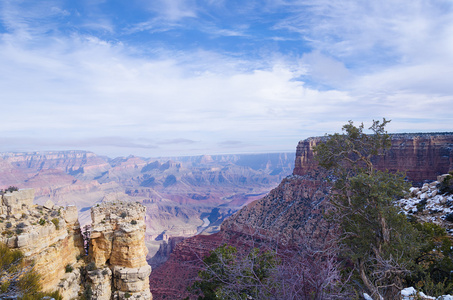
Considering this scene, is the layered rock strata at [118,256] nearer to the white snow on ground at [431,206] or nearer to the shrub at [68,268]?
the shrub at [68,268]

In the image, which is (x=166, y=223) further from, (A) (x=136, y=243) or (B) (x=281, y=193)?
(A) (x=136, y=243)

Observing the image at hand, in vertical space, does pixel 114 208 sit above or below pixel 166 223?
above

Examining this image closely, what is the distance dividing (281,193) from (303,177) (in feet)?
21.5

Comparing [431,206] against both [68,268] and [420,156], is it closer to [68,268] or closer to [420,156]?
[68,268]

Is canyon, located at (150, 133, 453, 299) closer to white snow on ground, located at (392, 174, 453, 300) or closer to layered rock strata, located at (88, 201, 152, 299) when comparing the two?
white snow on ground, located at (392, 174, 453, 300)

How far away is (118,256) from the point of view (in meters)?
14.7

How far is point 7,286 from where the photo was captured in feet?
23.7

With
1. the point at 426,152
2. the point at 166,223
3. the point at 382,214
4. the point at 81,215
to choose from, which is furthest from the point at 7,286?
the point at 81,215

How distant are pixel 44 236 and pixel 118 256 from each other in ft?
15.2

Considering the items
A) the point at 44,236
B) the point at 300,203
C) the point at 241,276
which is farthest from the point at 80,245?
the point at 300,203

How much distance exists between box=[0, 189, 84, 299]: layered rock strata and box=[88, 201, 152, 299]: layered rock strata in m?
1.16

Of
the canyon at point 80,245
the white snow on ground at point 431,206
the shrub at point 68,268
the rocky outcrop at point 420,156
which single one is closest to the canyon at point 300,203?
the rocky outcrop at point 420,156

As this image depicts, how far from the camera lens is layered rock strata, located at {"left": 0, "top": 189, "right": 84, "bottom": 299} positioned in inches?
409

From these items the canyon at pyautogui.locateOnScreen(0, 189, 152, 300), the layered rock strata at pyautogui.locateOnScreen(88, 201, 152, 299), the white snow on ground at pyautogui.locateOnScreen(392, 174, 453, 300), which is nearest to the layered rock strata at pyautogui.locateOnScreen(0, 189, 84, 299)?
the canyon at pyautogui.locateOnScreen(0, 189, 152, 300)
